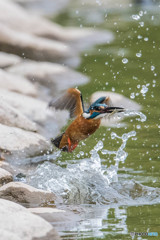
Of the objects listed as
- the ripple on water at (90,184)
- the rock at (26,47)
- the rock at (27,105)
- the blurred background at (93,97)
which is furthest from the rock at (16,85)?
the ripple on water at (90,184)

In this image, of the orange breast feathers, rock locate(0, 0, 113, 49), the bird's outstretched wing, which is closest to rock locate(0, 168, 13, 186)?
the orange breast feathers

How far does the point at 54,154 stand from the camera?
8.30m

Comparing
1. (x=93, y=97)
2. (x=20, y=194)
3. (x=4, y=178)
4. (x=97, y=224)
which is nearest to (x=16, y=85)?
(x=93, y=97)

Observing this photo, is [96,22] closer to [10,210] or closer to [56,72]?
[56,72]

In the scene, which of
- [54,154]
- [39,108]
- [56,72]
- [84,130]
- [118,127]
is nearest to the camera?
[84,130]

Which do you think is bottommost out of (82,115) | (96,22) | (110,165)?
(110,165)

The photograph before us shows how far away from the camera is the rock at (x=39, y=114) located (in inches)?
370

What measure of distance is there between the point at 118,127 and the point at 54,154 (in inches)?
49.3

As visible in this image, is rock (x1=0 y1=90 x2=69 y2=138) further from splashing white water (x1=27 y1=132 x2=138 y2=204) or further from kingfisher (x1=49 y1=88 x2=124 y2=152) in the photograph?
kingfisher (x1=49 y1=88 x2=124 y2=152)

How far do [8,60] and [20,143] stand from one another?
5779 millimetres

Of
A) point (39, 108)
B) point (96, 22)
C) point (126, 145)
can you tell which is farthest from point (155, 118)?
point (96, 22)

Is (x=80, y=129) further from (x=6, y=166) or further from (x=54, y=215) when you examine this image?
(x=54, y=215)

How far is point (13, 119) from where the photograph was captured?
28.5 ft

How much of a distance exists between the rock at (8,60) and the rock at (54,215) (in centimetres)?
788
